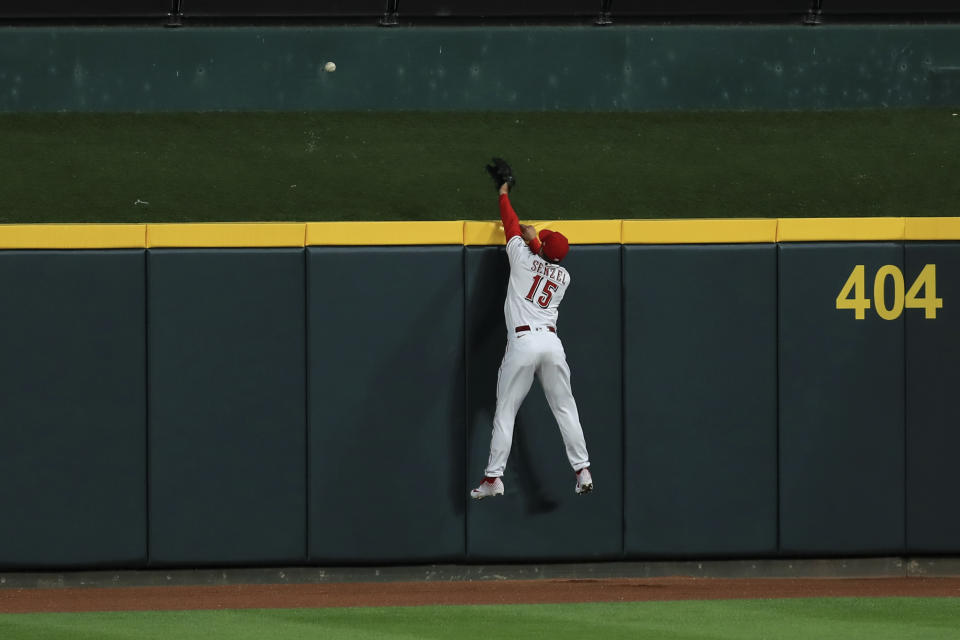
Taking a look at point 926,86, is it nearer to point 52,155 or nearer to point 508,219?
point 508,219

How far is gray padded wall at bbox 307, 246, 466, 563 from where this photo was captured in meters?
7.93

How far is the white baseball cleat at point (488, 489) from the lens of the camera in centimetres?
783

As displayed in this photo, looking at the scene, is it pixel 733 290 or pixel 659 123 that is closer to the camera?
pixel 733 290

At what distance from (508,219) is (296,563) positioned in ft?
7.96

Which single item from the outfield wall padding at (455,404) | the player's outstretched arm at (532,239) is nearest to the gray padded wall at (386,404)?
the outfield wall padding at (455,404)

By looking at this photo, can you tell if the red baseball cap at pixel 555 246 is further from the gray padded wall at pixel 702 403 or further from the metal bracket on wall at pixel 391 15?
the metal bracket on wall at pixel 391 15

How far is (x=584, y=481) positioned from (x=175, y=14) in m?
8.05

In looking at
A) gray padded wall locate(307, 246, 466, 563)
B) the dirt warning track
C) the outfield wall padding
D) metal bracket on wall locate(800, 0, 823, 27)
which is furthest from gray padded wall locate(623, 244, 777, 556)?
metal bracket on wall locate(800, 0, 823, 27)

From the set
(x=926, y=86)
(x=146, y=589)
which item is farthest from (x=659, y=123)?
(x=146, y=589)

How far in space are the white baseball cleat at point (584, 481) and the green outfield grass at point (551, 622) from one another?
2.64ft

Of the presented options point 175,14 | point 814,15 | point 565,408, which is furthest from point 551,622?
point 814,15

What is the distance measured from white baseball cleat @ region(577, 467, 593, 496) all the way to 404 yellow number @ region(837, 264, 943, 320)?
1.89m

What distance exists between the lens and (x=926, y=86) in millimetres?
13914

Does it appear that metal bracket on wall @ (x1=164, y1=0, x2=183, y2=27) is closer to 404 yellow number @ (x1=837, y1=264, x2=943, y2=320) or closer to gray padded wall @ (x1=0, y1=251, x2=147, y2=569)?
gray padded wall @ (x1=0, y1=251, x2=147, y2=569)
